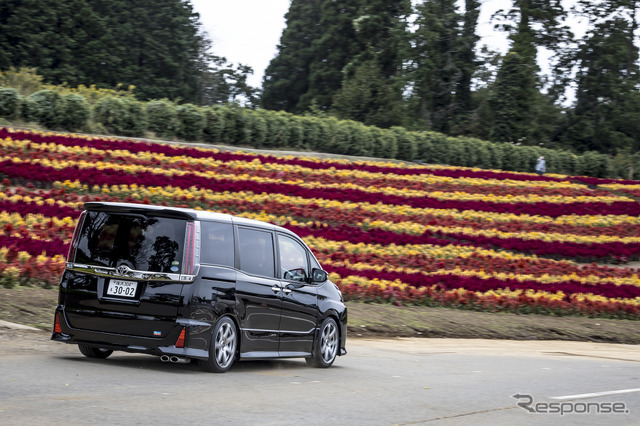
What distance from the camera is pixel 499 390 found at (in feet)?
30.3

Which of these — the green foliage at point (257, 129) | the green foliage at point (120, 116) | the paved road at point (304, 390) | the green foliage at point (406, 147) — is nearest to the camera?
the paved road at point (304, 390)

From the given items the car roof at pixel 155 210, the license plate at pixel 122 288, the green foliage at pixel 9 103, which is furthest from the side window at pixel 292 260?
the green foliage at pixel 9 103

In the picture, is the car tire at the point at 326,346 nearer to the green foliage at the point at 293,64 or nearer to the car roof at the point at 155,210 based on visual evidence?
the car roof at the point at 155,210

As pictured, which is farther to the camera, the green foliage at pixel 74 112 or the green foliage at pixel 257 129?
the green foliage at pixel 257 129

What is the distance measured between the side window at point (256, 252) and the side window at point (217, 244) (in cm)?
20

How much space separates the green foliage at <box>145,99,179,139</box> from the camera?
32.9 metres

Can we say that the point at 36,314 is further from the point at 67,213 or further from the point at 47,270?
the point at 67,213

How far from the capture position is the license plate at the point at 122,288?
8.52 m

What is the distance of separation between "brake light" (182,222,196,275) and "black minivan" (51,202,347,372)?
Answer: 1 cm

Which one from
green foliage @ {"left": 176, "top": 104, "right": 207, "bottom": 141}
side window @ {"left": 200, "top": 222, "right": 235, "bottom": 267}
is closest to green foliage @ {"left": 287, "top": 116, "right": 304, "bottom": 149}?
green foliage @ {"left": 176, "top": 104, "right": 207, "bottom": 141}

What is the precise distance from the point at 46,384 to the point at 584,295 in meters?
15.5

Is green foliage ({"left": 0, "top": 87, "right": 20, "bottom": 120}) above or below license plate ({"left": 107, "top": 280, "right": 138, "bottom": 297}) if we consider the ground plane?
above

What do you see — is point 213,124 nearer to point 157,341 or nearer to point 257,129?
point 257,129

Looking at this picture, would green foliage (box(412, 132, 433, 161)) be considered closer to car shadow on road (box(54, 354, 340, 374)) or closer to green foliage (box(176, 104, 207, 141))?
green foliage (box(176, 104, 207, 141))
